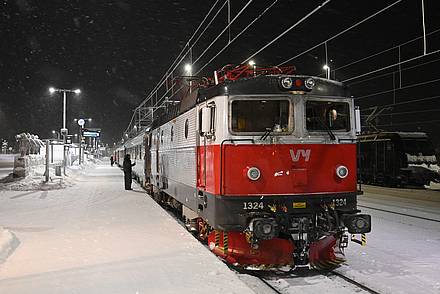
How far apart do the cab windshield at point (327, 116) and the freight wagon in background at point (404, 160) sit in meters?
18.5

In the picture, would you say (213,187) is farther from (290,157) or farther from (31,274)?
(31,274)

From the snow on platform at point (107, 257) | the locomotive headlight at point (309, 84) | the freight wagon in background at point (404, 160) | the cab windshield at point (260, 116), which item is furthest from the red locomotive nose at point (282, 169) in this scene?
the freight wagon in background at point (404, 160)

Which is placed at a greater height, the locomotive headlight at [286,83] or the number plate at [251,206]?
the locomotive headlight at [286,83]

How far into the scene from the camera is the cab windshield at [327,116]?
27.2 feet

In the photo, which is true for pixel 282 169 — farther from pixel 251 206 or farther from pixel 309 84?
pixel 309 84

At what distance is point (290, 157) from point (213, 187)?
1.41 m

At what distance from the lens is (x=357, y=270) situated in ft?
26.5

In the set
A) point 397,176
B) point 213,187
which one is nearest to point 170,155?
point 213,187

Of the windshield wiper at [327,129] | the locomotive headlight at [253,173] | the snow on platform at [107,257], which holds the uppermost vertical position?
the windshield wiper at [327,129]

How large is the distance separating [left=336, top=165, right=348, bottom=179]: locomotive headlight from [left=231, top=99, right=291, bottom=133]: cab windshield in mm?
1159

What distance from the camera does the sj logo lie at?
805 cm

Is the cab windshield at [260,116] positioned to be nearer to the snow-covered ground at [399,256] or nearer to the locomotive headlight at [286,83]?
the locomotive headlight at [286,83]

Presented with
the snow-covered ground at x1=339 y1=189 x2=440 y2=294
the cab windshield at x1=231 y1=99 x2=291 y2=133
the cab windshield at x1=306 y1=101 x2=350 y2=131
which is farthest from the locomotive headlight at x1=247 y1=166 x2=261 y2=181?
the snow-covered ground at x1=339 y1=189 x2=440 y2=294

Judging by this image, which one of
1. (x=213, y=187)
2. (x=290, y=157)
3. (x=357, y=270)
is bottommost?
(x=357, y=270)
